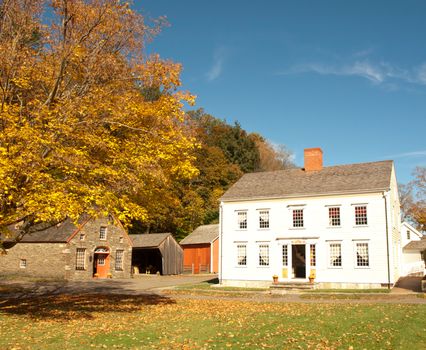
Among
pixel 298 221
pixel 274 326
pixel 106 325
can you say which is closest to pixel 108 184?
pixel 106 325

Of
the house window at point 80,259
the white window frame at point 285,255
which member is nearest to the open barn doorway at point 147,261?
the house window at point 80,259

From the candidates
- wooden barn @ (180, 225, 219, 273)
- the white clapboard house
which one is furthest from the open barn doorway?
the white clapboard house

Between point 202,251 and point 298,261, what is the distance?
1869cm

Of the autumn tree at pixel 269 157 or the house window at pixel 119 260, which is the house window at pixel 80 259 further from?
the autumn tree at pixel 269 157

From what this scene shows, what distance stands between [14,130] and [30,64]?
359 cm

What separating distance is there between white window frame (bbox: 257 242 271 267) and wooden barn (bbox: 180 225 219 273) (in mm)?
16742

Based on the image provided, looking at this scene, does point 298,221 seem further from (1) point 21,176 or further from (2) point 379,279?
(1) point 21,176

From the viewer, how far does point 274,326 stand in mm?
14328

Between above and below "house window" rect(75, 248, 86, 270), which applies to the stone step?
below

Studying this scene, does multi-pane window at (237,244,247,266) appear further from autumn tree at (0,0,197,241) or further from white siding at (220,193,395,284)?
autumn tree at (0,0,197,241)

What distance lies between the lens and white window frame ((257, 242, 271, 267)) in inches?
1303

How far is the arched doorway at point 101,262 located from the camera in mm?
42969

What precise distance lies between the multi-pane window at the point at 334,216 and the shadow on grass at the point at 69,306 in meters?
13.6

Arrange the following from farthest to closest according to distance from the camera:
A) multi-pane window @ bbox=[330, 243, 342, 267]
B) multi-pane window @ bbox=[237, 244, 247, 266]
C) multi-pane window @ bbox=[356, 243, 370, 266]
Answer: multi-pane window @ bbox=[237, 244, 247, 266] < multi-pane window @ bbox=[330, 243, 342, 267] < multi-pane window @ bbox=[356, 243, 370, 266]
